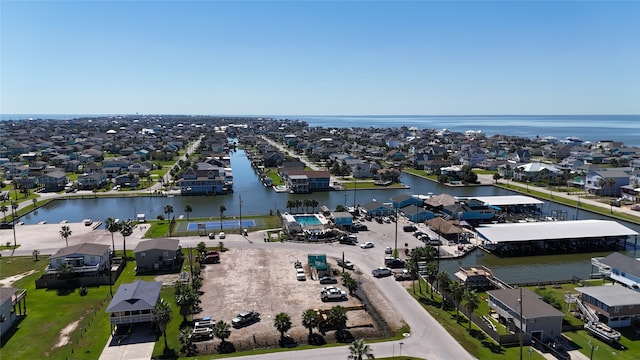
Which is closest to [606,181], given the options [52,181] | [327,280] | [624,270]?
[624,270]


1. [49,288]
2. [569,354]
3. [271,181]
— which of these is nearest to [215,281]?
[49,288]

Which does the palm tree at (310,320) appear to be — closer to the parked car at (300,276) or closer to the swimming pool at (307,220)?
the parked car at (300,276)

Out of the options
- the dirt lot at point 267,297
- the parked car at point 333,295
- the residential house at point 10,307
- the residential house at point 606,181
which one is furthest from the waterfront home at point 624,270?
the residential house at point 10,307

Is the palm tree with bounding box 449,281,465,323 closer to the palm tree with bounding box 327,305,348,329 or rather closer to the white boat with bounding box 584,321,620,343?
the palm tree with bounding box 327,305,348,329

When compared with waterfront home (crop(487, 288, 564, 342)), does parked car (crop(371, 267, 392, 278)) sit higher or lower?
lower

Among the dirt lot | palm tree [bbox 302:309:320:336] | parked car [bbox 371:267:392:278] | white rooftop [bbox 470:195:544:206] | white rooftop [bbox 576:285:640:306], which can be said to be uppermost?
white rooftop [bbox 470:195:544:206]

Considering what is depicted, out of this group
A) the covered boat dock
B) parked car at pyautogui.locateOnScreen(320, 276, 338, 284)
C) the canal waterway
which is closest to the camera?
parked car at pyautogui.locateOnScreen(320, 276, 338, 284)

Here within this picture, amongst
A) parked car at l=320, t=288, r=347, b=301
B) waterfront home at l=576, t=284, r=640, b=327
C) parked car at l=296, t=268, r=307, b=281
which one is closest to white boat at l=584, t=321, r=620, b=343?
waterfront home at l=576, t=284, r=640, b=327
